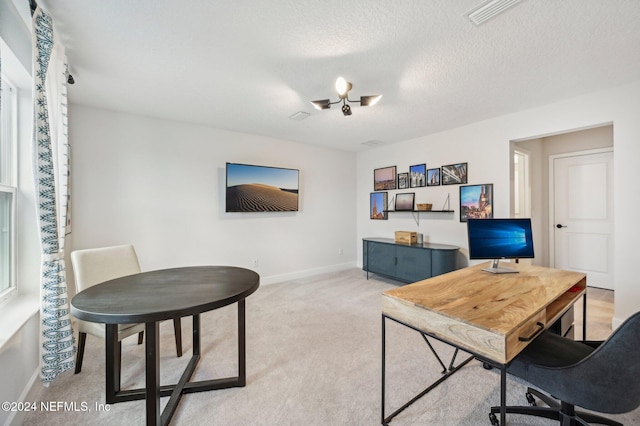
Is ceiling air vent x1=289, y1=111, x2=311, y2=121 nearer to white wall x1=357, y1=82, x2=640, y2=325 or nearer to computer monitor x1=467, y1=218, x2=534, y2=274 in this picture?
white wall x1=357, y1=82, x2=640, y2=325

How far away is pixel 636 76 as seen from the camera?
7.97 ft

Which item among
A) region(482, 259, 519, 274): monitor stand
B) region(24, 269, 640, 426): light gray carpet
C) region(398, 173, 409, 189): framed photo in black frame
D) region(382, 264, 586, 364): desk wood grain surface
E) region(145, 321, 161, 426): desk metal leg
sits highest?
region(398, 173, 409, 189): framed photo in black frame

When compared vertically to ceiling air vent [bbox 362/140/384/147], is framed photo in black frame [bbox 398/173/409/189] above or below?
below

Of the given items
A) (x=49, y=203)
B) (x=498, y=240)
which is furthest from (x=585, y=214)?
(x=49, y=203)

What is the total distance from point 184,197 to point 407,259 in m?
3.39

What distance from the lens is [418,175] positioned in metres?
4.49

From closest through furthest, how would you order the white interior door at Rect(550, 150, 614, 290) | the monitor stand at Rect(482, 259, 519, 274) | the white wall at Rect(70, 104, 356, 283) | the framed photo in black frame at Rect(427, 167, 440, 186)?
the monitor stand at Rect(482, 259, 519, 274), the white wall at Rect(70, 104, 356, 283), the white interior door at Rect(550, 150, 614, 290), the framed photo in black frame at Rect(427, 167, 440, 186)

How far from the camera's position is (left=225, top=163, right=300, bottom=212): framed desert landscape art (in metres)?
3.96

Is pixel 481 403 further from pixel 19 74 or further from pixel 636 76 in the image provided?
pixel 19 74

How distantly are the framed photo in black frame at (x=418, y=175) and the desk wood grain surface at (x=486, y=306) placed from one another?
2.71 meters

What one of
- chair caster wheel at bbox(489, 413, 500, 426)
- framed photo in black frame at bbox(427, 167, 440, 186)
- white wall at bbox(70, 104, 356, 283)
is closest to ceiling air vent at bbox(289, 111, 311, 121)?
white wall at bbox(70, 104, 356, 283)

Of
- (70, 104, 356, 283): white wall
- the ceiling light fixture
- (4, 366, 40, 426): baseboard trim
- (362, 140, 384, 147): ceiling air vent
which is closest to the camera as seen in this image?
(4, 366, 40, 426): baseboard trim

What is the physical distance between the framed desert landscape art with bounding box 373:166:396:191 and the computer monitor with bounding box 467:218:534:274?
288 cm

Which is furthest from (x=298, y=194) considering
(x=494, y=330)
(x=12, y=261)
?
(x=494, y=330)
